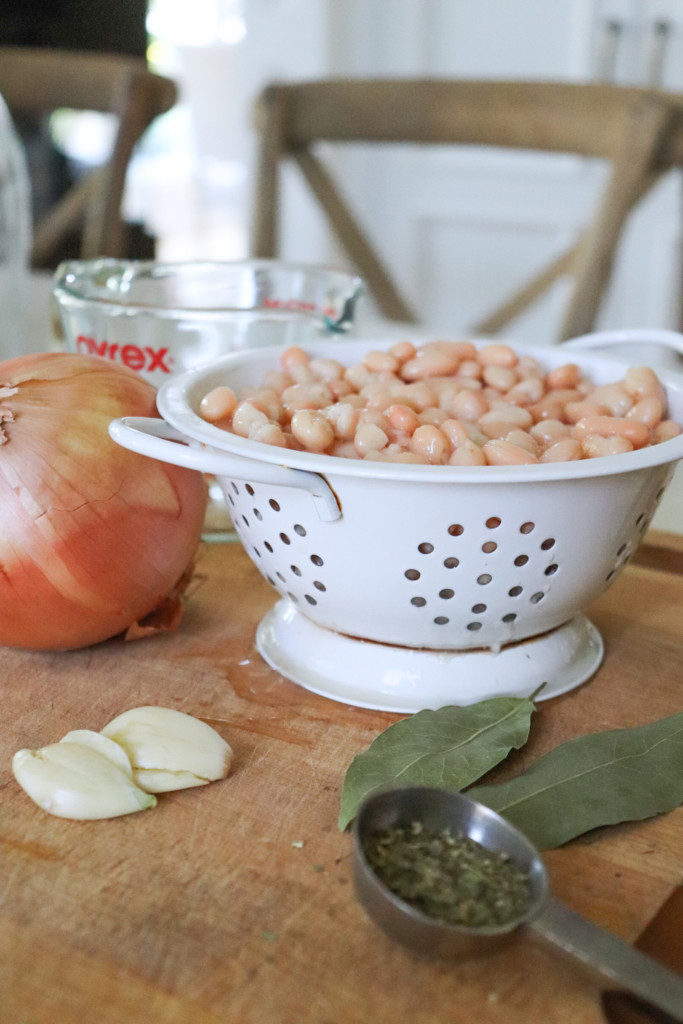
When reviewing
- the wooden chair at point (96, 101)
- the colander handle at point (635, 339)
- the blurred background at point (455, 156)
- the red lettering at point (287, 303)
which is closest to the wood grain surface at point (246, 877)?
the colander handle at point (635, 339)

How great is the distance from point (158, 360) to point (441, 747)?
1.66 feet

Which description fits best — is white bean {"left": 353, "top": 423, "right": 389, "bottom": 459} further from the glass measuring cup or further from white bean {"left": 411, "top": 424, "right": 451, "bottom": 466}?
the glass measuring cup

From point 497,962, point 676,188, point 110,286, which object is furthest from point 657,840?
point 676,188

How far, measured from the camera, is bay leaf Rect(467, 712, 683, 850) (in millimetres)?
562

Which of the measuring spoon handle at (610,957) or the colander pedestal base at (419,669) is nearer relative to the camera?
the measuring spoon handle at (610,957)

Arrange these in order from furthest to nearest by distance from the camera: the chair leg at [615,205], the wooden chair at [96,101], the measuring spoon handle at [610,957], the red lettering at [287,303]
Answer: the wooden chair at [96,101]
the chair leg at [615,205]
the red lettering at [287,303]
the measuring spoon handle at [610,957]

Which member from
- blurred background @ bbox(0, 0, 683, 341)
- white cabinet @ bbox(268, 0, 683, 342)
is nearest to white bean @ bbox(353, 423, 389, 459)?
blurred background @ bbox(0, 0, 683, 341)

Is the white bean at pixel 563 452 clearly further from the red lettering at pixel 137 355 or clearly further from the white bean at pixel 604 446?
the red lettering at pixel 137 355

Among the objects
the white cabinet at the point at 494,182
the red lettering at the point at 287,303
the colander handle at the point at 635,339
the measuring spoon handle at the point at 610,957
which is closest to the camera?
the measuring spoon handle at the point at 610,957

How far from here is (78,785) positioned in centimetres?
58

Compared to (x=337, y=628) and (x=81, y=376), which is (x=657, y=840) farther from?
(x=81, y=376)

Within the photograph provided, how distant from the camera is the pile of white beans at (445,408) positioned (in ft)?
2.12

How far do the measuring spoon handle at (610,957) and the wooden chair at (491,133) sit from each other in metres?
1.37

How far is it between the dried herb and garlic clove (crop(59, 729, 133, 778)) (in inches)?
6.6
